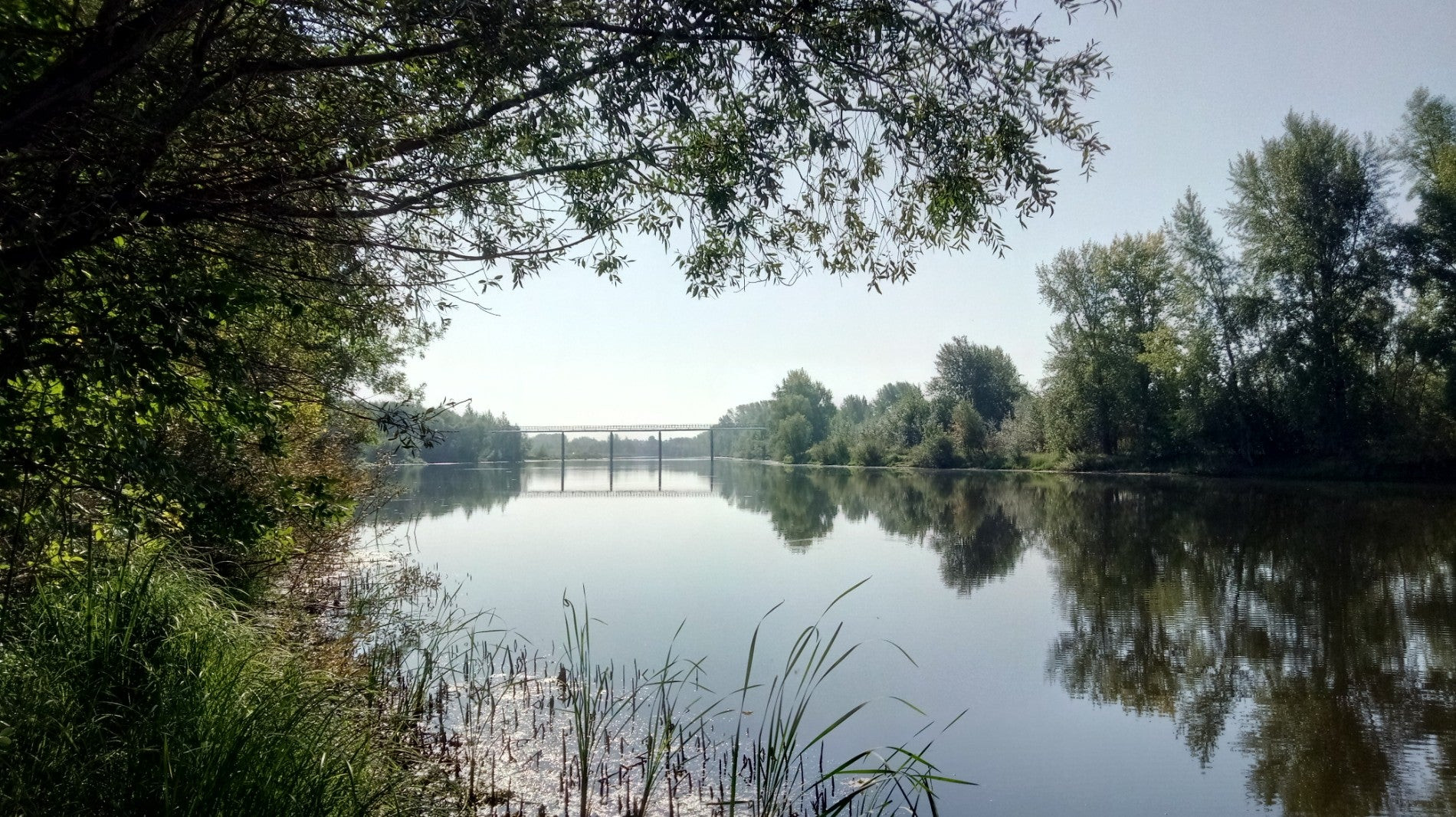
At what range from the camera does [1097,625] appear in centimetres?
1066

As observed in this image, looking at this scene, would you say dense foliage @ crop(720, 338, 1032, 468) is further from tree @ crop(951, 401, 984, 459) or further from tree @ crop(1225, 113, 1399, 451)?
tree @ crop(1225, 113, 1399, 451)

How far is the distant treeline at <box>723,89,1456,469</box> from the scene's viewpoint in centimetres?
2947

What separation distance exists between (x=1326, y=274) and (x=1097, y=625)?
93.1 feet

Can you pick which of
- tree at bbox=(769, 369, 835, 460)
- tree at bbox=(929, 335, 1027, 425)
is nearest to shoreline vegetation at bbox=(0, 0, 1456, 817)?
tree at bbox=(929, 335, 1027, 425)

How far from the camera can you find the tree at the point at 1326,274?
30766 millimetres

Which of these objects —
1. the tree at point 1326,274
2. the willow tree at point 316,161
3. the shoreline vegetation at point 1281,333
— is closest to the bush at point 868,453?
the shoreline vegetation at point 1281,333

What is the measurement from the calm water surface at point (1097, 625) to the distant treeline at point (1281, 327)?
7.12 metres

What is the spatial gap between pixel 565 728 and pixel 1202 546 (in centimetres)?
1444

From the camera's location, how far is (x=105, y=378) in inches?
126

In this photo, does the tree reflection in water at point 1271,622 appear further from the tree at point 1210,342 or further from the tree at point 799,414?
the tree at point 799,414

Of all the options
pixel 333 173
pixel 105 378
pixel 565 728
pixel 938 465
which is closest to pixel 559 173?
pixel 333 173

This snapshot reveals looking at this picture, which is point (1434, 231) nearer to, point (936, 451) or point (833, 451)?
point (936, 451)

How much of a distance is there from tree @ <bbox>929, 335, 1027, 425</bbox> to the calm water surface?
32737 mm

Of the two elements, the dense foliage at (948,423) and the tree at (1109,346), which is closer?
the tree at (1109,346)
